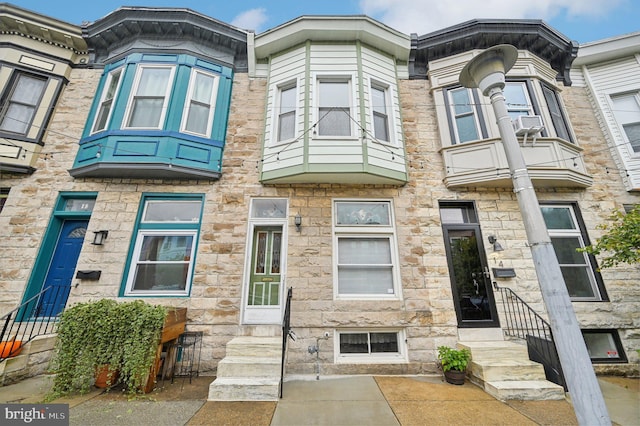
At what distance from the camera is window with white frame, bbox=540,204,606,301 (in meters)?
5.40

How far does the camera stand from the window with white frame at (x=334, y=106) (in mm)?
5742

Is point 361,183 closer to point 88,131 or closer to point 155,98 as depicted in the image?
point 155,98

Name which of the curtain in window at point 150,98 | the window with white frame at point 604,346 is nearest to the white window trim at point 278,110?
the curtain in window at point 150,98

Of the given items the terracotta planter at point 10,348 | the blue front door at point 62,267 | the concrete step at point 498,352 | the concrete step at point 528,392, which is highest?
the blue front door at point 62,267

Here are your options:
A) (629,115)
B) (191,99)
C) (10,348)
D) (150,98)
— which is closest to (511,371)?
(629,115)

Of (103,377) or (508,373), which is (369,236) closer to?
(508,373)

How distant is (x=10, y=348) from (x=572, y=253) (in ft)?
33.1

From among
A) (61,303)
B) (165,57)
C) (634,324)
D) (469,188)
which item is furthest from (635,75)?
(61,303)

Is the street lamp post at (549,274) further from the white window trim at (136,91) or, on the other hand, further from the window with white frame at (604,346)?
the white window trim at (136,91)

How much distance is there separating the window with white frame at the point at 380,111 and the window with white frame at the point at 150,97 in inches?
179

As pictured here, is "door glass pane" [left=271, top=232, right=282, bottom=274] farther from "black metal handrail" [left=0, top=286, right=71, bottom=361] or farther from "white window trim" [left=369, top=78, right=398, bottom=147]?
"black metal handrail" [left=0, top=286, right=71, bottom=361]

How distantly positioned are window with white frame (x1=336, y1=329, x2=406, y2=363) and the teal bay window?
4143mm

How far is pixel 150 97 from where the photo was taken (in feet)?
19.7

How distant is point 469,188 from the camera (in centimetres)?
590
